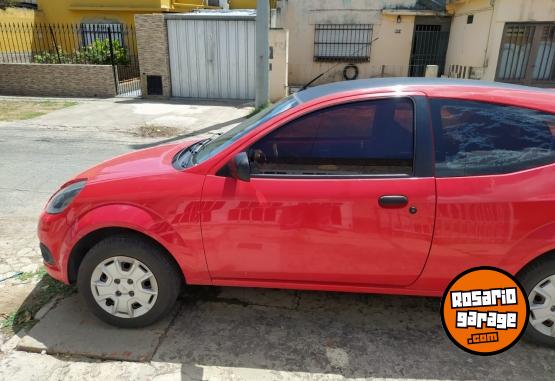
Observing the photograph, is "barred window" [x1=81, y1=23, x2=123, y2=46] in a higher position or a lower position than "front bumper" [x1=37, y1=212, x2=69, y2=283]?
higher

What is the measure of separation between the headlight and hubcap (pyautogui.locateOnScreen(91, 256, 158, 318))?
0.46m

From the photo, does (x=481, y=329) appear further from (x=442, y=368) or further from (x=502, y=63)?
(x=502, y=63)

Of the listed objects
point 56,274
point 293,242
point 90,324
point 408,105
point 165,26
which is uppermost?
point 165,26

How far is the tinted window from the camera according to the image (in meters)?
2.52

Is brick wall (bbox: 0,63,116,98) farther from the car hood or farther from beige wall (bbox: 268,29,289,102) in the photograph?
the car hood

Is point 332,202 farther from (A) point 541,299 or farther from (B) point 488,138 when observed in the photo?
(A) point 541,299

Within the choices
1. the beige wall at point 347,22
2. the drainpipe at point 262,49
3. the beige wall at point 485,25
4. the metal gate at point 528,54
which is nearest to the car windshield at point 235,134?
the drainpipe at point 262,49

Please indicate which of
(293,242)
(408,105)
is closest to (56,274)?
(293,242)

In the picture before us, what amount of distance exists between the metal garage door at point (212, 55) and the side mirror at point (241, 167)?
11037mm

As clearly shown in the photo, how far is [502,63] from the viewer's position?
12.6 m

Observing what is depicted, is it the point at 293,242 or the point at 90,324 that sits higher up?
the point at 293,242

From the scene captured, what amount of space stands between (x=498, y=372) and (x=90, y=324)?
2611 millimetres

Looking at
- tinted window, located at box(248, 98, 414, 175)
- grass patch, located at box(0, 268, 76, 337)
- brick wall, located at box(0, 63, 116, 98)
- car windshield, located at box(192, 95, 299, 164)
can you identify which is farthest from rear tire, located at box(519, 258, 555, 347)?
brick wall, located at box(0, 63, 116, 98)

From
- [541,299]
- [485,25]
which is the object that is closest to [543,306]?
[541,299]
